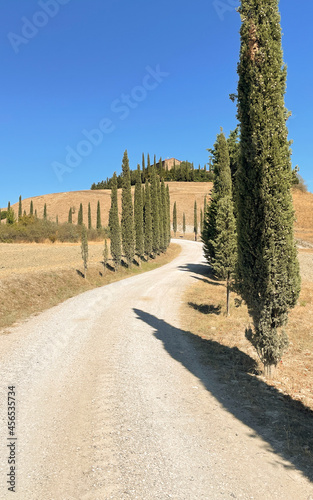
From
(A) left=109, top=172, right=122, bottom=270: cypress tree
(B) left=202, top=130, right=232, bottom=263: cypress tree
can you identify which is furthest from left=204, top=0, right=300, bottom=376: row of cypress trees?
(A) left=109, top=172, right=122, bottom=270: cypress tree

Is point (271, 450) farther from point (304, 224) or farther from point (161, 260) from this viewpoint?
point (304, 224)

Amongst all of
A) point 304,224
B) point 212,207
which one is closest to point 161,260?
point 212,207

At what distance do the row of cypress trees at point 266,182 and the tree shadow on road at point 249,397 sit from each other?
1.07m

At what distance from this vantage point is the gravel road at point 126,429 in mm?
4367

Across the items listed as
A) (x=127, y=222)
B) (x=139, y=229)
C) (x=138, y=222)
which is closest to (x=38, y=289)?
(x=127, y=222)

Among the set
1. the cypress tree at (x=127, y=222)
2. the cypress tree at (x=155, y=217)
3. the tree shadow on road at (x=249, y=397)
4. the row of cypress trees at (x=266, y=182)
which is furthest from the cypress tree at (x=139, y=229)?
the row of cypress trees at (x=266, y=182)

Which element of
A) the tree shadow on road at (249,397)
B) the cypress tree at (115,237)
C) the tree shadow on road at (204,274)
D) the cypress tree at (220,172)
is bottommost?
the tree shadow on road at (204,274)

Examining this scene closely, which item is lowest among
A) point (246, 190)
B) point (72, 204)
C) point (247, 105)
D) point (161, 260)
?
point (161, 260)

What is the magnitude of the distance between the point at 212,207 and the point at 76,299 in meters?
14.3

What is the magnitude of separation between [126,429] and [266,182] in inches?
270

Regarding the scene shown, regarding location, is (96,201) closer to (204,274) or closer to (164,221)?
(164,221)

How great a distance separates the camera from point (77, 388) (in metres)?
7.48

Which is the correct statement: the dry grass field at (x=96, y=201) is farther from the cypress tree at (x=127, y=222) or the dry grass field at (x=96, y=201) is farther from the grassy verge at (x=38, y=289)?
the grassy verge at (x=38, y=289)

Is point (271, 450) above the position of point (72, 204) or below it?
below
